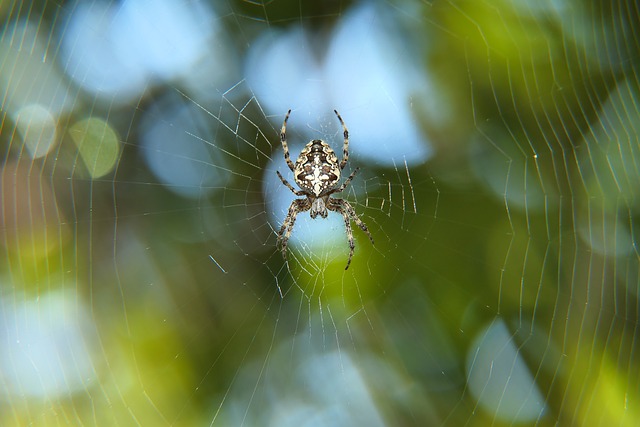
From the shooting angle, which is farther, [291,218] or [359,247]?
[291,218]

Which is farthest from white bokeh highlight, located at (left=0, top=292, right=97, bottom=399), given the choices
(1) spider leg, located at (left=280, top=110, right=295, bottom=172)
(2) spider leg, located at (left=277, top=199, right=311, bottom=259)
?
(1) spider leg, located at (left=280, top=110, right=295, bottom=172)

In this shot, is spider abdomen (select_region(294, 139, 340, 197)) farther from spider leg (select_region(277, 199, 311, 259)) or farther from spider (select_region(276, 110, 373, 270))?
spider leg (select_region(277, 199, 311, 259))

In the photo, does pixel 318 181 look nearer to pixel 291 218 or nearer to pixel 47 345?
pixel 291 218

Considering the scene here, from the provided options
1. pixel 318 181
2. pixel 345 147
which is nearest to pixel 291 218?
pixel 318 181

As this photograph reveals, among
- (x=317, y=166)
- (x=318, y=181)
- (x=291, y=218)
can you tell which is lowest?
(x=291, y=218)

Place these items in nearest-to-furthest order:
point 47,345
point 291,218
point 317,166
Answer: point 47,345, point 317,166, point 291,218

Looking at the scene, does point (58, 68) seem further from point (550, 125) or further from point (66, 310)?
point (550, 125)

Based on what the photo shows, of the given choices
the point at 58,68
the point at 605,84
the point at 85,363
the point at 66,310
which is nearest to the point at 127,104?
the point at 58,68

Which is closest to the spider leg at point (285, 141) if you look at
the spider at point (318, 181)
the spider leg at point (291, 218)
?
the spider at point (318, 181)
